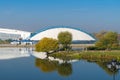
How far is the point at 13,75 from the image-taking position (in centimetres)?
1509

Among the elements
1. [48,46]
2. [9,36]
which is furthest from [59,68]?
[9,36]

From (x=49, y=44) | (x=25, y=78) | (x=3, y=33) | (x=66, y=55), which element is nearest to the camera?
(x=25, y=78)

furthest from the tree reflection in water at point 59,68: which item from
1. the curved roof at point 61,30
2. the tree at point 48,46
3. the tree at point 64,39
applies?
the curved roof at point 61,30

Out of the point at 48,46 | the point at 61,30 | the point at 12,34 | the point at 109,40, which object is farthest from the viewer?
the point at 12,34

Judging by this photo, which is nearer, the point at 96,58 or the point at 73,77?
the point at 73,77

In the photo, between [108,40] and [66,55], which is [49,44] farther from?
[108,40]

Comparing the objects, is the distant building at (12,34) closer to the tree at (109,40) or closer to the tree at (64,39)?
the tree at (64,39)

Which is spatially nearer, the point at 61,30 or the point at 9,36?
the point at 61,30

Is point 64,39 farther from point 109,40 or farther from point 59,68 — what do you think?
point 59,68

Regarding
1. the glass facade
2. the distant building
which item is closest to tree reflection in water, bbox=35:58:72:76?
the distant building

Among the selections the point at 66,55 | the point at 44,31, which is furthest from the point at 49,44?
the point at 44,31

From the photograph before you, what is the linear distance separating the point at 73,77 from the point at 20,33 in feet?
203

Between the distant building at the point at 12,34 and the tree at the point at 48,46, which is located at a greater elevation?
the distant building at the point at 12,34

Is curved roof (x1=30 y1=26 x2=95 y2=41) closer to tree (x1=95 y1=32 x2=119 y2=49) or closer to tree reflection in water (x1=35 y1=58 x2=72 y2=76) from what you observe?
tree (x1=95 y1=32 x2=119 y2=49)
